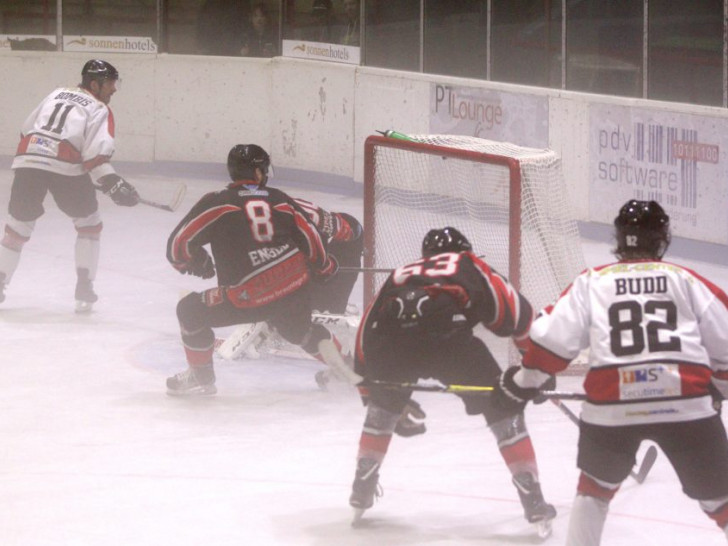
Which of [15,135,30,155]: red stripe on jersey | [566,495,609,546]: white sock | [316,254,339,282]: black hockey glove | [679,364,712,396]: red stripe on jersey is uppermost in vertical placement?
[15,135,30,155]: red stripe on jersey

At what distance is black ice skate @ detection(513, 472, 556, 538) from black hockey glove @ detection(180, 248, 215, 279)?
1900 mm

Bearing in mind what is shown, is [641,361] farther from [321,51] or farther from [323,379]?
[321,51]

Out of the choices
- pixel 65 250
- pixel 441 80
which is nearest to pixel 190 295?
pixel 65 250

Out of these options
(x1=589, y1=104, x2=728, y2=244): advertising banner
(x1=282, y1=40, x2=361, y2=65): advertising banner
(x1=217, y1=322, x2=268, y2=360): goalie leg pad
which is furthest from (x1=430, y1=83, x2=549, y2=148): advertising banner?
(x1=217, y1=322, x2=268, y2=360): goalie leg pad

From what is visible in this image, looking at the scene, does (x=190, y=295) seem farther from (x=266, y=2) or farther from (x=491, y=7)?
(x=266, y=2)

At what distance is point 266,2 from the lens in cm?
1210

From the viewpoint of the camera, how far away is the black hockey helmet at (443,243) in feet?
14.2

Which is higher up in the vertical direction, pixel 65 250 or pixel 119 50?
pixel 119 50

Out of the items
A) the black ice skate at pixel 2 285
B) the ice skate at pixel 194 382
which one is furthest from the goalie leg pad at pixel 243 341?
the black ice skate at pixel 2 285

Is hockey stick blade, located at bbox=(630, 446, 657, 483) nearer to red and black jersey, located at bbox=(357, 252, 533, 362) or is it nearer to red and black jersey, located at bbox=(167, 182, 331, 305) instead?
red and black jersey, located at bbox=(357, 252, 533, 362)

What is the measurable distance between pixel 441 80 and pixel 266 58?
1940 millimetres

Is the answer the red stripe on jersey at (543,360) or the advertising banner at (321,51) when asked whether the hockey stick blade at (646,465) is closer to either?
the red stripe on jersey at (543,360)

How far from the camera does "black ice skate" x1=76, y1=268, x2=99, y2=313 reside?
24.5ft

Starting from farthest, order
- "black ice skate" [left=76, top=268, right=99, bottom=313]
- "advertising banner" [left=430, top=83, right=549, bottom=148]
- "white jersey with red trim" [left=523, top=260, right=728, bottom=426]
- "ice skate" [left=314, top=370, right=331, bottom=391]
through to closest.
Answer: "advertising banner" [left=430, top=83, right=549, bottom=148], "black ice skate" [left=76, top=268, right=99, bottom=313], "ice skate" [left=314, top=370, right=331, bottom=391], "white jersey with red trim" [left=523, top=260, right=728, bottom=426]
